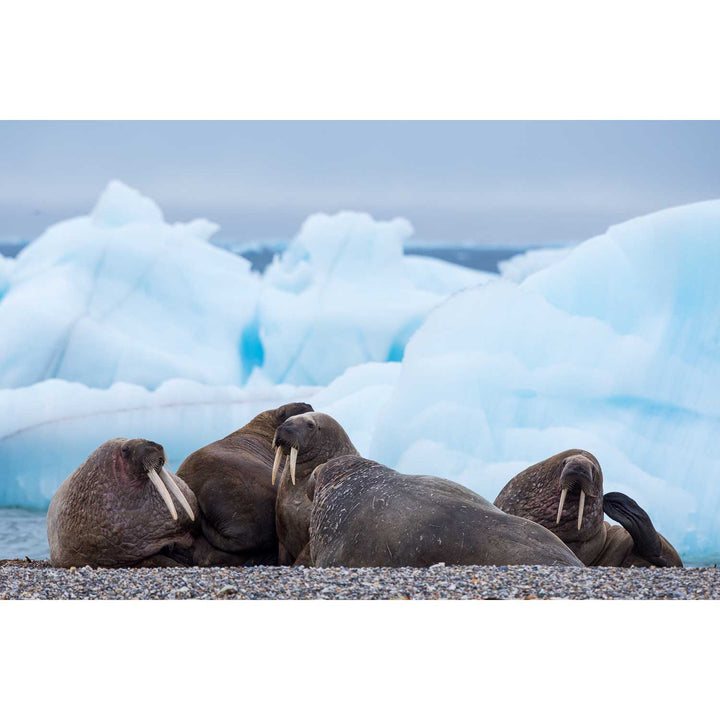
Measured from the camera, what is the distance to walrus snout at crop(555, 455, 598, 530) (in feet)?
18.2

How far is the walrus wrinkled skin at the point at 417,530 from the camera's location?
4719mm

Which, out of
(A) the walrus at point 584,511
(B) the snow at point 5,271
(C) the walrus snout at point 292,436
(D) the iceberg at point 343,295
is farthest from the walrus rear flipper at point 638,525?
(B) the snow at point 5,271

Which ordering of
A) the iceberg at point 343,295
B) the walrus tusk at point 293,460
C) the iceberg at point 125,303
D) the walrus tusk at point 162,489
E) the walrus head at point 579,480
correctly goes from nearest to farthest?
the walrus tusk at point 162,489 < the walrus head at point 579,480 < the walrus tusk at point 293,460 < the iceberg at point 125,303 < the iceberg at point 343,295

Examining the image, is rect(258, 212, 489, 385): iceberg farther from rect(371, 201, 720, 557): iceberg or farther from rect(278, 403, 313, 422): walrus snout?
rect(278, 403, 313, 422): walrus snout

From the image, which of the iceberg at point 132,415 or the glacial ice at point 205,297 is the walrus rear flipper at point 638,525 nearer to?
the iceberg at point 132,415

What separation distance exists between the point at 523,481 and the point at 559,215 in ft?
10.2

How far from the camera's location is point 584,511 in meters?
5.71

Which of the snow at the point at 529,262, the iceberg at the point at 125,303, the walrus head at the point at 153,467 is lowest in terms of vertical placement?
the walrus head at the point at 153,467

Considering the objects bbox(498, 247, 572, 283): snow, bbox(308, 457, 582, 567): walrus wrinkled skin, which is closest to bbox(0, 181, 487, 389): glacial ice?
bbox(498, 247, 572, 283): snow

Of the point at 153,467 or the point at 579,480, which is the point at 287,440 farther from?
the point at 579,480

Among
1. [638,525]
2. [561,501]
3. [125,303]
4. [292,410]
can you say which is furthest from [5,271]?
[638,525]

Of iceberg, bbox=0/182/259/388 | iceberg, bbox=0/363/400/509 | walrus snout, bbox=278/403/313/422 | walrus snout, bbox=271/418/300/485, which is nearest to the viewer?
walrus snout, bbox=271/418/300/485

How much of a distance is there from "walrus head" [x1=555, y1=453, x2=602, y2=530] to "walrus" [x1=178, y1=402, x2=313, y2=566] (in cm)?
182

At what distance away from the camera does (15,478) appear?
802cm
